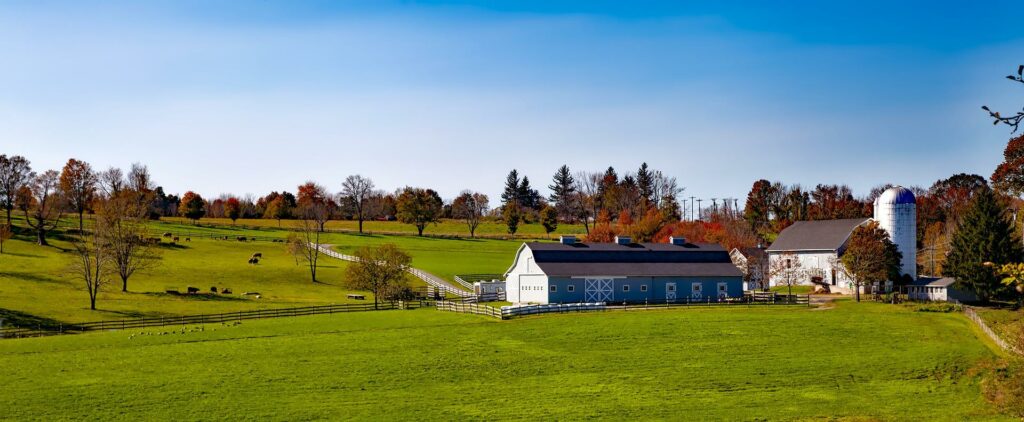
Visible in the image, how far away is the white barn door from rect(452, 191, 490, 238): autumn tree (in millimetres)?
85711

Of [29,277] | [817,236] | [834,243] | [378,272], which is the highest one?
[817,236]

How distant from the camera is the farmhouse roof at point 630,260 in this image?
213ft

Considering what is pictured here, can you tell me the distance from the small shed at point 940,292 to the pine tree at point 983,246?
118 cm

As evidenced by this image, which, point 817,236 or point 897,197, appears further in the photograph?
point 817,236

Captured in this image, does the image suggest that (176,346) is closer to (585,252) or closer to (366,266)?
(366,266)

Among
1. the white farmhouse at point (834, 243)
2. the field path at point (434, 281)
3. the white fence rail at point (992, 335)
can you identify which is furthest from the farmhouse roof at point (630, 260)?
the white fence rail at point (992, 335)

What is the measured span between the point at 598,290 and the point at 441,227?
296 feet

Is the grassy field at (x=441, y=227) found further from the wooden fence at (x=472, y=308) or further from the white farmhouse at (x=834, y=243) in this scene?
the wooden fence at (x=472, y=308)

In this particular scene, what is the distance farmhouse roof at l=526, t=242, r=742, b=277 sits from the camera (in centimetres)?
6500

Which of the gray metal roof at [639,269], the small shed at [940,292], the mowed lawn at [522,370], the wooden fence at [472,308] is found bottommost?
the mowed lawn at [522,370]

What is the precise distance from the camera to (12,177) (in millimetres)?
100750

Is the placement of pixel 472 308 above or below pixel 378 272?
below

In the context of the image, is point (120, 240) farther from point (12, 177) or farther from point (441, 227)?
point (441, 227)

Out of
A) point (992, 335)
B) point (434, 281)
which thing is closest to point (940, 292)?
point (992, 335)
